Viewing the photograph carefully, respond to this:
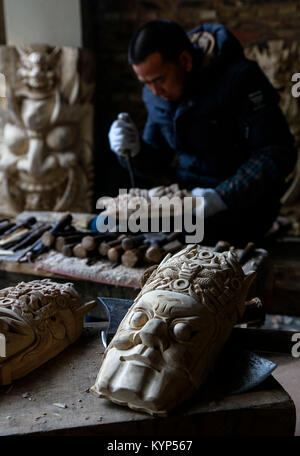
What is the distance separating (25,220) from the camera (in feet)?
11.5

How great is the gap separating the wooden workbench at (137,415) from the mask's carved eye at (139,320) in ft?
0.73

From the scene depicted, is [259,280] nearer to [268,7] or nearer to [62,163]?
[62,163]

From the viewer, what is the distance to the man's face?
10.4 feet

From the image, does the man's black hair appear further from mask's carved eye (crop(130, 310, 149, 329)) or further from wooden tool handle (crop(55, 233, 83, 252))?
mask's carved eye (crop(130, 310, 149, 329))

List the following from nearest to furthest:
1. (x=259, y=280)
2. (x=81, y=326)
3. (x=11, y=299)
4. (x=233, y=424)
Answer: (x=233, y=424)
(x=11, y=299)
(x=81, y=326)
(x=259, y=280)

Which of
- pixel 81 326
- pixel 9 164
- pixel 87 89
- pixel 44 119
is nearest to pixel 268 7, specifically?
pixel 87 89

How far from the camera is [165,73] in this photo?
3.24 meters

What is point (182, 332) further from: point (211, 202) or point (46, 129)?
point (46, 129)

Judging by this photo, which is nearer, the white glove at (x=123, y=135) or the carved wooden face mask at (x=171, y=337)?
the carved wooden face mask at (x=171, y=337)

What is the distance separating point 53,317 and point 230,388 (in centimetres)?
64

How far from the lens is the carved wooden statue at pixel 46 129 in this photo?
4.72m

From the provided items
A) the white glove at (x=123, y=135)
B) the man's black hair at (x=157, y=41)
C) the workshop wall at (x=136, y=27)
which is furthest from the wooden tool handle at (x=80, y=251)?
the workshop wall at (x=136, y=27)

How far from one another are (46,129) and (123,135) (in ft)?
4.81

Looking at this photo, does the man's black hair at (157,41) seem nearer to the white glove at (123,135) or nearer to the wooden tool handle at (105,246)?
the white glove at (123,135)
